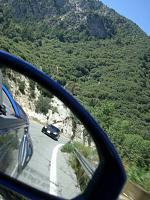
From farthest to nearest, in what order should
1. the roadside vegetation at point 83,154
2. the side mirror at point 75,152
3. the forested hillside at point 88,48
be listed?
the forested hillside at point 88,48, the roadside vegetation at point 83,154, the side mirror at point 75,152

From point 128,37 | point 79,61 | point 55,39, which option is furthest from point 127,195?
point 128,37

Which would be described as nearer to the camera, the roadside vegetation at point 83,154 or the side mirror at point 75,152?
the side mirror at point 75,152

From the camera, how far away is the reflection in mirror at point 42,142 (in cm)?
224

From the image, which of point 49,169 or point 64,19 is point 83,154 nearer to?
point 49,169

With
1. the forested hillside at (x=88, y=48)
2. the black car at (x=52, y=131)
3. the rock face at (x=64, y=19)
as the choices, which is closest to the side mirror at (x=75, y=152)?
the black car at (x=52, y=131)

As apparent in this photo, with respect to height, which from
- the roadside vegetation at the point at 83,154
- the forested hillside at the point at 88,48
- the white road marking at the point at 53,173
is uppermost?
the forested hillside at the point at 88,48

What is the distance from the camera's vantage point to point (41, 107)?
2402 millimetres

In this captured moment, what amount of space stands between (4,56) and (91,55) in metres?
148

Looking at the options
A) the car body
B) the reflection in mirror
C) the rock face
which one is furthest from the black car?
the rock face

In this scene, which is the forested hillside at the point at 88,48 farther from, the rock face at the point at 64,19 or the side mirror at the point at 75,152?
the side mirror at the point at 75,152

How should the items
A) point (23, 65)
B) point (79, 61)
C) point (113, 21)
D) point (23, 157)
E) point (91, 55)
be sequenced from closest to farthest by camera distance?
point (23, 65)
point (23, 157)
point (79, 61)
point (91, 55)
point (113, 21)

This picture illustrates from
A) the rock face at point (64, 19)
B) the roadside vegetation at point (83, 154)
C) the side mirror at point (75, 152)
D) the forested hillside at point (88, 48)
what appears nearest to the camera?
the side mirror at point (75, 152)

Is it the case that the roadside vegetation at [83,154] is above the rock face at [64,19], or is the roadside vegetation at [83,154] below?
below

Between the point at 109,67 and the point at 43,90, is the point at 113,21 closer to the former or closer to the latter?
the point at 109,67
